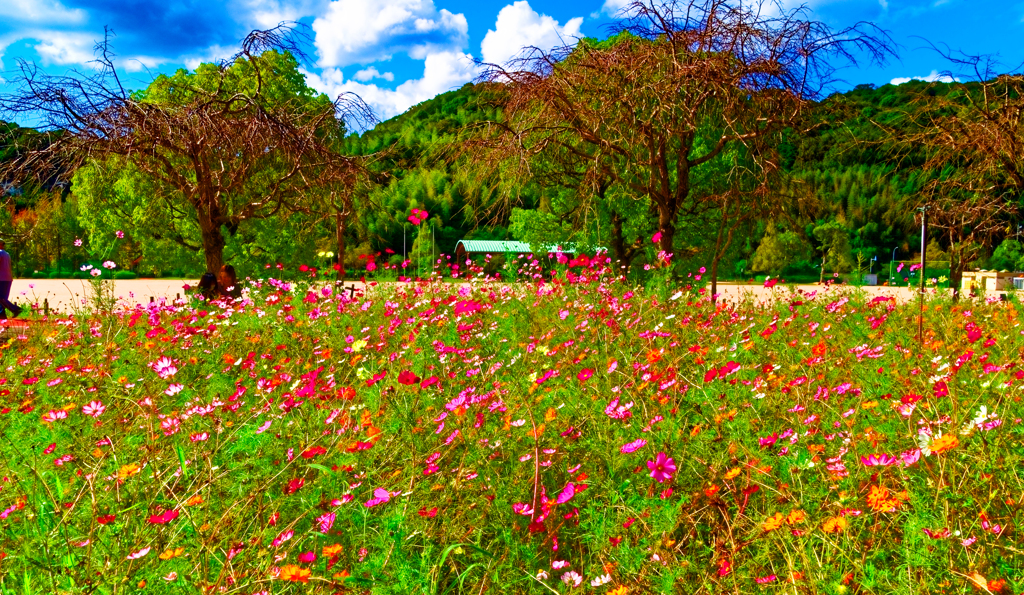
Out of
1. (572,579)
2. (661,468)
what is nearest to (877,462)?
(661,468)

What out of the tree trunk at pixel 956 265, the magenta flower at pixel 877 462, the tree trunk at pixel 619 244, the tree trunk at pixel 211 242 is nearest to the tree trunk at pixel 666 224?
the tree trunk at pixel 956 265

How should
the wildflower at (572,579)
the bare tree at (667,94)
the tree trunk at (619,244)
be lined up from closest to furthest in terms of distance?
the wildflower at (572,579), the bare tree at (667,94), the tree trunk at (619,244)

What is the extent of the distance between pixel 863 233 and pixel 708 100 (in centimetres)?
11683

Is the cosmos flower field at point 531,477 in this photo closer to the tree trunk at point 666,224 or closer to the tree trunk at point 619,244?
the tree trunk at point 666,224

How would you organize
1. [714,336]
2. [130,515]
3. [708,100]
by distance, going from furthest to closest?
[708,100] → [714,336] → [130,515]

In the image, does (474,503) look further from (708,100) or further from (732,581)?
(708,100)

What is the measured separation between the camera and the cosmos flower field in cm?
186

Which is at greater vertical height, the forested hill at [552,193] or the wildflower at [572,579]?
the forested hill at [552,193]

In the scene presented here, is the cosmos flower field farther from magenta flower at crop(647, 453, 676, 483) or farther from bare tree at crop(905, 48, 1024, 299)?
bare tree at crop(905, 48, 1024, 299)

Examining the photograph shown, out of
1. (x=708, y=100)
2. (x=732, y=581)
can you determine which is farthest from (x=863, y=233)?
(x=732, y=581)

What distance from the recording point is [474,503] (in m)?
2.27

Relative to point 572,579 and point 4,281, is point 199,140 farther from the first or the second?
point 572,579

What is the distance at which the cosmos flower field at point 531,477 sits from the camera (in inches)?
73.2

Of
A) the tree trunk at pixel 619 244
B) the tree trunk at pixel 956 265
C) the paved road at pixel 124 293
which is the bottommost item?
the paved road at pixel 124 293
